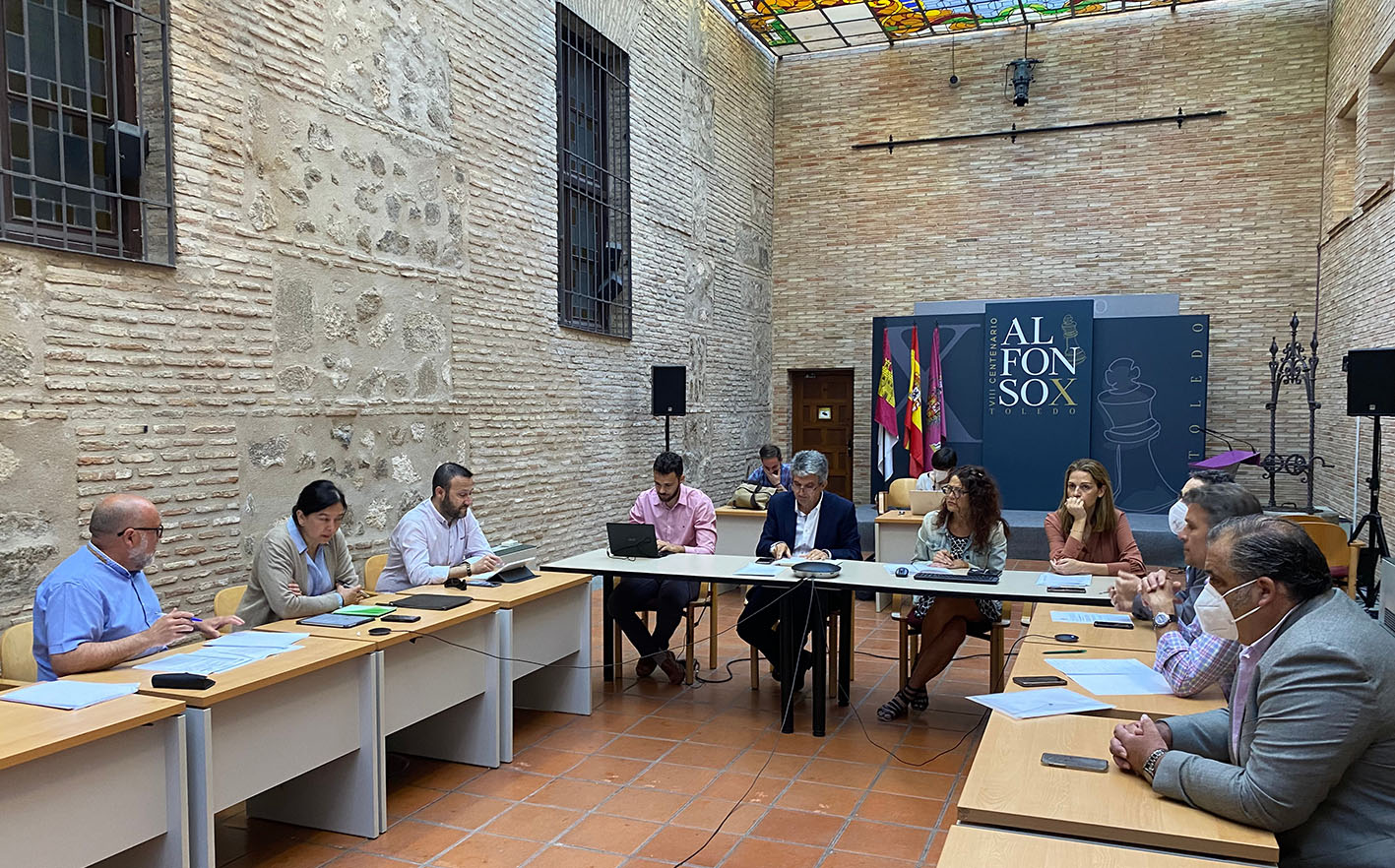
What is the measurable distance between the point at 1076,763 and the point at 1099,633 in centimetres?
149

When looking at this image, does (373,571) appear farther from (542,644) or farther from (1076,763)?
(1076,763)

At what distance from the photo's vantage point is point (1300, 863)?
1.90 meters

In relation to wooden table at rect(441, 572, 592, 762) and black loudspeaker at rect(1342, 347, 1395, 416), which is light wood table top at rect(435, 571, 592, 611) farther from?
black loudspeaker at rect(1342, 347, 1395, 416)

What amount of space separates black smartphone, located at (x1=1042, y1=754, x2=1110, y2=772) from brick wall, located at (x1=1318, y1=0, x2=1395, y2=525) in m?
7.49

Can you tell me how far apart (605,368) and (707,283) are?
9.24 ft

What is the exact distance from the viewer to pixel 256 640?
340cm

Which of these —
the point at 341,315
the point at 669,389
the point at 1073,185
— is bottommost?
the point at 669,389

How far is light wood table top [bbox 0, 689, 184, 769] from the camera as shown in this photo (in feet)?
7.54

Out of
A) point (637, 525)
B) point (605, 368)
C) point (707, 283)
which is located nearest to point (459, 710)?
point (637, 525)

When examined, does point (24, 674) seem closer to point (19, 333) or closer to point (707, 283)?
point (19, 333)

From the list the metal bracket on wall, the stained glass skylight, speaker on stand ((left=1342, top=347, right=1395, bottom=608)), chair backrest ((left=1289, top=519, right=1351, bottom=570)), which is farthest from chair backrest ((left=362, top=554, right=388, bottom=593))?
the metal bracket on wall

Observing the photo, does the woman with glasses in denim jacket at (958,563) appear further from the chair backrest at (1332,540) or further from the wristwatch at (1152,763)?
the chair backrest at (1332,540)

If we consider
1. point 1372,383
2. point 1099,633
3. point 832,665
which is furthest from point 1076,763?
point 1372,383

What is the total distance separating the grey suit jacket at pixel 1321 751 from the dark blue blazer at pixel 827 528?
3314 millimetres
